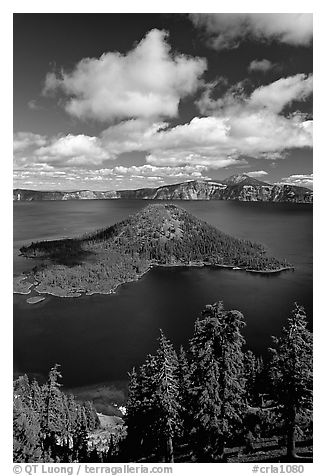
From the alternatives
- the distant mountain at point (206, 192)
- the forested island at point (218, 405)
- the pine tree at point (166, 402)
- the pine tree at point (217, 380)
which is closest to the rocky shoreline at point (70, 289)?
the distant mountain at point (206, 192)

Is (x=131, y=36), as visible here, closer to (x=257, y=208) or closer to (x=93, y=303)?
(x=257, y=208)

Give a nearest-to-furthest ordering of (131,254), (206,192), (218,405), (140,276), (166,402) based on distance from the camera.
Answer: (218,405) < (166,402) < (206,192) < (140,276) < (131,254)

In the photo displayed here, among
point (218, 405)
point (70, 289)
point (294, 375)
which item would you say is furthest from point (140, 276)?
point (294, 375)

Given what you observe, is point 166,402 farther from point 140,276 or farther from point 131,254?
point 131,254

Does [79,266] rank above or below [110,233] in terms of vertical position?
below

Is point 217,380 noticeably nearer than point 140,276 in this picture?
Yes
